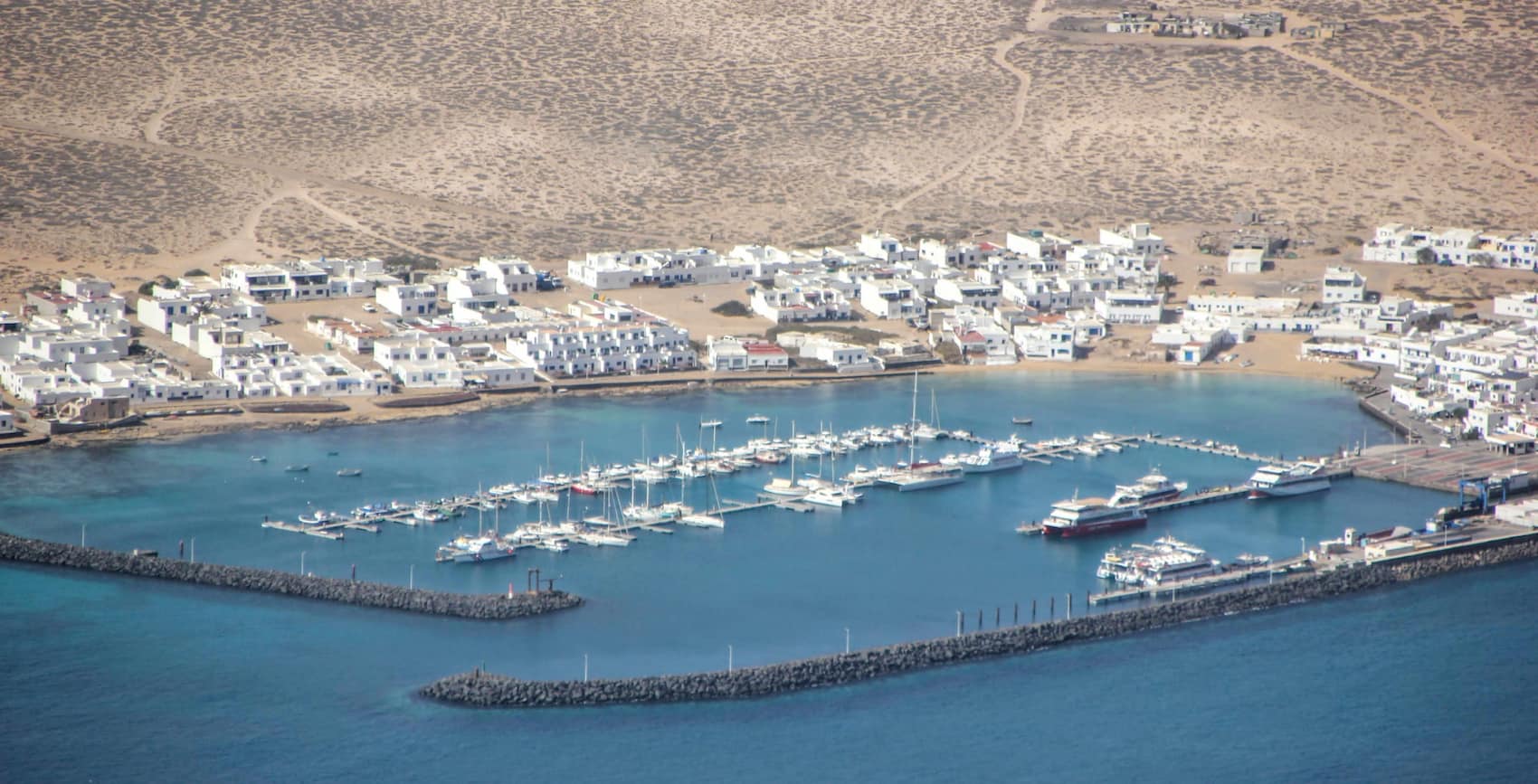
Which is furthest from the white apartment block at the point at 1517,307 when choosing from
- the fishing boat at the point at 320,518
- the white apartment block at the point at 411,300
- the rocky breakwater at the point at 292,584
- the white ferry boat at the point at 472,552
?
the fishing boat at the point at 320,518

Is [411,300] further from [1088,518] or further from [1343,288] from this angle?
[1343,288]

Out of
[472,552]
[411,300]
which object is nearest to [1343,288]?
[411,300]

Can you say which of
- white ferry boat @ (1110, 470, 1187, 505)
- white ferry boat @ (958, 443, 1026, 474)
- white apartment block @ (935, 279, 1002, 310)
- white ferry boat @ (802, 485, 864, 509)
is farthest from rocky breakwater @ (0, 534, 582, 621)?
white apartment block @ (935, 279, 1002, 310)

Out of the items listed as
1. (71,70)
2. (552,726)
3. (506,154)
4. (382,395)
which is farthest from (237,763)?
(71,70)

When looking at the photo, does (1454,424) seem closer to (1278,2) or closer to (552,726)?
(552,726)

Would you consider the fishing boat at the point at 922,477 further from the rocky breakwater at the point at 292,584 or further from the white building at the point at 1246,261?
the white building at the point at 1246,261

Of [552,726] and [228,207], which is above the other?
[228,207]
